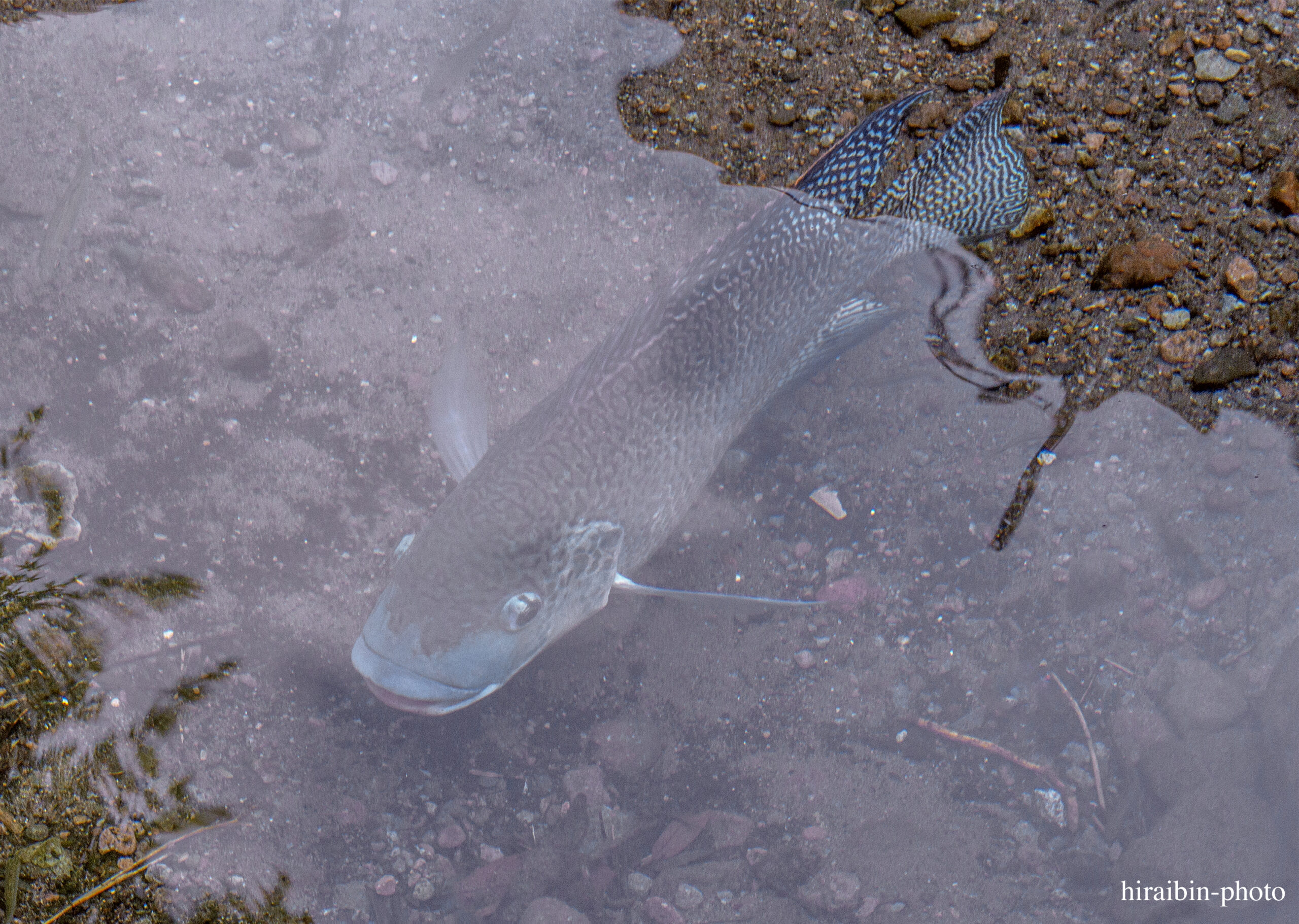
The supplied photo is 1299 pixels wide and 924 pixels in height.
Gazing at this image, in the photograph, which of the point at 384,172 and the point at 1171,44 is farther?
the point at 384,172

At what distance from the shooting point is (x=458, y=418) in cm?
341

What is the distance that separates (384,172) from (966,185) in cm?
287

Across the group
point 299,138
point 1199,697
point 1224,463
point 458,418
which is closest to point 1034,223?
point 1224,463

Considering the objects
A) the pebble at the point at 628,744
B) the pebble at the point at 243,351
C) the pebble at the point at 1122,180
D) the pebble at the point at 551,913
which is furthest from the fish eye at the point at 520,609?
the pebble at the point at 1122,180

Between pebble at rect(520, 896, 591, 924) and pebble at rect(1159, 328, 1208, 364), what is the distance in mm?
3488

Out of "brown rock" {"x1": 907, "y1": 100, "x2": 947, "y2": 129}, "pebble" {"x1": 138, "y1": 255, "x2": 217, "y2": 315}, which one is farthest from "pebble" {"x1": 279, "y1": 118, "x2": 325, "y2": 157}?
"brown rock" {"x1": 907, "y1": 100, "x2": 947, "y2": 129}

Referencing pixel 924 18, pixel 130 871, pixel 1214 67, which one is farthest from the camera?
pixel 924 18

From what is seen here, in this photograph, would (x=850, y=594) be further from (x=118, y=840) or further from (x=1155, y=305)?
(x=118, y=840)

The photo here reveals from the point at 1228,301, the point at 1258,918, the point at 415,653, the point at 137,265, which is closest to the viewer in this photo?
the point at 415,653

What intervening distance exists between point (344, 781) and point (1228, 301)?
4.36 m

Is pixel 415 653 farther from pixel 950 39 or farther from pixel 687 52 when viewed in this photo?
pixel 950 39

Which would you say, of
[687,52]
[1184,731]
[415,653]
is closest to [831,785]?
[1184,731]

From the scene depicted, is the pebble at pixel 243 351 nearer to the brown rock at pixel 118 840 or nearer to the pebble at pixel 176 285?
the pebble at pixel 176 285

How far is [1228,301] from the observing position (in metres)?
3.42
